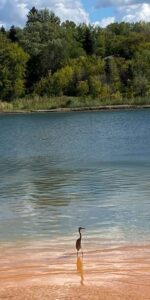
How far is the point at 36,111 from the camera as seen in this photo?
91.9 meters

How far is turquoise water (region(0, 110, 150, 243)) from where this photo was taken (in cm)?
1334

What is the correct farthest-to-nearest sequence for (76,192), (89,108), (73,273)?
(89,108), (76,192), (73,273)

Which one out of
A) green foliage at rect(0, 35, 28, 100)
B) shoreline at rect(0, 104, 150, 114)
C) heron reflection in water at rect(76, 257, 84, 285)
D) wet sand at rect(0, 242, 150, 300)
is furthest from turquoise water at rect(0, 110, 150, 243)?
green foliage at rect(0, 35, 28, 100)

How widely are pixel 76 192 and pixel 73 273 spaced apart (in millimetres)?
8783

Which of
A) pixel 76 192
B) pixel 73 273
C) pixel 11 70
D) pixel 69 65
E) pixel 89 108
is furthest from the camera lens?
pixel 69 65

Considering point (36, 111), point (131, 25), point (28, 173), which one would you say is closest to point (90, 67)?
point (36, 111)

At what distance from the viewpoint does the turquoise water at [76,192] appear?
43.8 feet

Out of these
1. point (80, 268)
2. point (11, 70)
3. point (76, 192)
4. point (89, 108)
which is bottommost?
point (89, 108)

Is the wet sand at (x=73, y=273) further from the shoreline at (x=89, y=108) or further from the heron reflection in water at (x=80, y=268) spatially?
the shoreline at (x=89, y=108)

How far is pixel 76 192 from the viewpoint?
18469 mm

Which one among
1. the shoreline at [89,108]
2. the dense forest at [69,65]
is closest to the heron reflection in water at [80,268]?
the shoreline at [89,108]

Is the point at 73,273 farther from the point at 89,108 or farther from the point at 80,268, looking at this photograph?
the point at 89,108

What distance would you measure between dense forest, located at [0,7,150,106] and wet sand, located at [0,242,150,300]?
84.4 metres

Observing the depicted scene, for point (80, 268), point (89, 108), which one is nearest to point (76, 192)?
point (80, 268)
